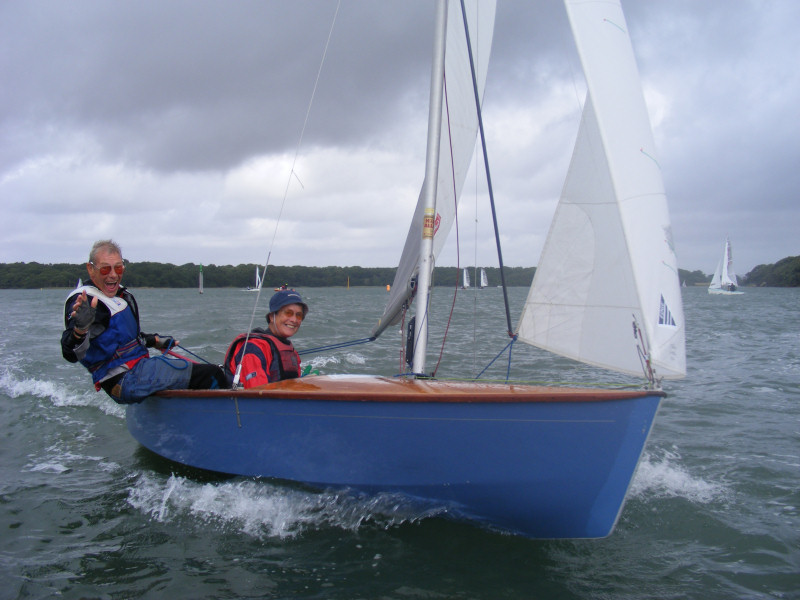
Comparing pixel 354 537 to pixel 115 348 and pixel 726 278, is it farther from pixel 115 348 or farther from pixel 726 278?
pixel 726 278

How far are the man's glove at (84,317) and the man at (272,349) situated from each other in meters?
0.86

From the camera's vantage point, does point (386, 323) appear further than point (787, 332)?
No

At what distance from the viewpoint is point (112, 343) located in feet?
12.8

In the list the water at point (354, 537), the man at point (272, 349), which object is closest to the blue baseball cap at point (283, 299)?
the man at point (272, 349)

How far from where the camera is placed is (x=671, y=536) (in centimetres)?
333

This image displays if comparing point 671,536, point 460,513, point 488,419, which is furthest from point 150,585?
point 671,536

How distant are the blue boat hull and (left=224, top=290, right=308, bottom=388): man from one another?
30cm

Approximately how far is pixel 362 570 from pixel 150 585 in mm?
1038

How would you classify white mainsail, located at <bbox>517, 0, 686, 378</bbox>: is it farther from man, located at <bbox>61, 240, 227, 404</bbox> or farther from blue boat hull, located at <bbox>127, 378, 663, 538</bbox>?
man, located at <bbox>61, 240, 227, 404</bbox>

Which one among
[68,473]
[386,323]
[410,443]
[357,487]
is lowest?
[68,473]

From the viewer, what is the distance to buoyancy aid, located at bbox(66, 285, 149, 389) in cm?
384

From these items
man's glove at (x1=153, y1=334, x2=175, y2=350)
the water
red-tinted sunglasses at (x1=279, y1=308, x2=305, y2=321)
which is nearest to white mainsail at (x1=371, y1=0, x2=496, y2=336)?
red-tinted sunglasses at (x1=279, y1=308, x2=305, y2=321)

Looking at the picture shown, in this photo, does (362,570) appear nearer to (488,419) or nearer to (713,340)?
(488,419)

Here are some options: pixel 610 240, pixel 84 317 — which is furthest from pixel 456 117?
pixel 84 317
